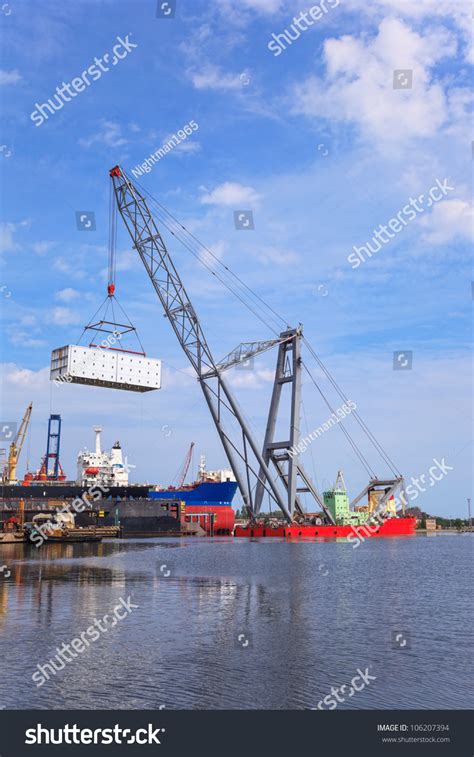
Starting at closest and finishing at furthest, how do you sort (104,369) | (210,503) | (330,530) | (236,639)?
(236,639), (104,369), (330,530), (210,503)

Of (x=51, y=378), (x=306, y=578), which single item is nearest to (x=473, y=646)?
(x=306, y=578)

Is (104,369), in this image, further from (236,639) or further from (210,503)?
(210,503)

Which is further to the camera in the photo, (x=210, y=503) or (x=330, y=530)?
(x=210, y=503)

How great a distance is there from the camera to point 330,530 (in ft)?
314

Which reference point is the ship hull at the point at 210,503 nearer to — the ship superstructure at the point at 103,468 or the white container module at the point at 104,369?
the ship superstructure at the point at 103,468

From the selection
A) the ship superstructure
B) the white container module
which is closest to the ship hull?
the ship superstructure

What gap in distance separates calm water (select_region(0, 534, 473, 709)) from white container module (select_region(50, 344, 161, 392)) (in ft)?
59.8

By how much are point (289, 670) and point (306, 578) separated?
860 inches

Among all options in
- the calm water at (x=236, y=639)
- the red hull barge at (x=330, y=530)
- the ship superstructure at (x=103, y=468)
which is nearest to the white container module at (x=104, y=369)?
the calm water at (x=236, y=639)

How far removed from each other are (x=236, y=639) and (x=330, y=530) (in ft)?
255

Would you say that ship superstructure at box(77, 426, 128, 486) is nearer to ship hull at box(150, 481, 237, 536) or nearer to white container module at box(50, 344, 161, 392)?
ship hull at box(150, 481, 237, 536)

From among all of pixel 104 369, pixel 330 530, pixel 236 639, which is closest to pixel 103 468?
pixel 330 530

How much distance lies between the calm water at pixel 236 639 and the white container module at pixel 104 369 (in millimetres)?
18237

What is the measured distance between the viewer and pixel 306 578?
38031 mm
